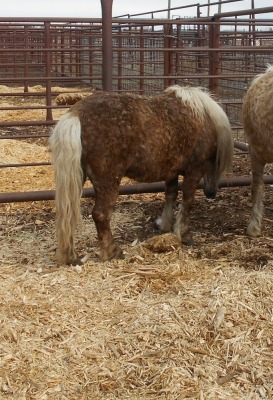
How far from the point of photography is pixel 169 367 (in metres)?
3.27

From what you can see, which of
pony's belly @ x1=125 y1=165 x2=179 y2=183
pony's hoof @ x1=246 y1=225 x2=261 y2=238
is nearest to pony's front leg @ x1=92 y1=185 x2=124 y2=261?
pony's belly @ x1=125 y1=165 x2=179 y2=183

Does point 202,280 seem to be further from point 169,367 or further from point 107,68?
point 107,68

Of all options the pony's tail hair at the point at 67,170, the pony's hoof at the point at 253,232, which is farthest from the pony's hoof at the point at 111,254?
the pony's hoof at the point at 253,232

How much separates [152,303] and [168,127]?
59.8 inches

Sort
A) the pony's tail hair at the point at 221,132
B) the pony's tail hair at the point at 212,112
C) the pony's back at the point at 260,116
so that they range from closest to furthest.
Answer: the pony's back at the point at 260,116
the pony's tail hair at the point at 212,112
the pony's tail hair at the point at 221,132

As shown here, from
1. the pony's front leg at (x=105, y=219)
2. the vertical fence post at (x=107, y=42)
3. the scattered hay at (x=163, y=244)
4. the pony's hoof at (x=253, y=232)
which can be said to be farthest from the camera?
the vertical fence post at (x=107, y=42)

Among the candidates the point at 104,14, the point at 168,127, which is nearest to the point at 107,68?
the point at 104,14

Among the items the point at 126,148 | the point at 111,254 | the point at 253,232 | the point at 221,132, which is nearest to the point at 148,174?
the point at 126,148

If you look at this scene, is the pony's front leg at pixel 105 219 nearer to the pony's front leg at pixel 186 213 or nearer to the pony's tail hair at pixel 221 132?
the pony's front leg at pixel 186 213

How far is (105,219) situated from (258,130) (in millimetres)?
1470

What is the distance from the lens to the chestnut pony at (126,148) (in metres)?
4.39

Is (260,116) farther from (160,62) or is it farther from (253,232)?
(160,62)

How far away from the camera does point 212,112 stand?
5.18 m

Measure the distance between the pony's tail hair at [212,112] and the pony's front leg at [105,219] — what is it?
41.3 inches
